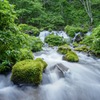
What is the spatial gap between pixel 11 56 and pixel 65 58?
2768 mm

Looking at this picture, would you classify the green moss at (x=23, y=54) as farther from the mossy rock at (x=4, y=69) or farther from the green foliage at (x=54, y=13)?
the green foliage at (x=54, y=13)

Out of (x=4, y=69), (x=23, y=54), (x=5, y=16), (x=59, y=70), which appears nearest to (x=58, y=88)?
(x=59, y=70)

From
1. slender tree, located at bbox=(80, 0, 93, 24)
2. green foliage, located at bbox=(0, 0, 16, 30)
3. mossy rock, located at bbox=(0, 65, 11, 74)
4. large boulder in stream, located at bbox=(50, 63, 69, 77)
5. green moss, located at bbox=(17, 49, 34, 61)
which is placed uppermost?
slender tree, located at bbox=(80, 0, 93, 24)

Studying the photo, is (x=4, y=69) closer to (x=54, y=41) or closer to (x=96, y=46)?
(x=96, y=46)

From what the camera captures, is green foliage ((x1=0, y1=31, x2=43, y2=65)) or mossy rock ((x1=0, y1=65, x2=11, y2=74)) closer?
mossy rock ((x1=0, y1=65, x2=11, y2=74))

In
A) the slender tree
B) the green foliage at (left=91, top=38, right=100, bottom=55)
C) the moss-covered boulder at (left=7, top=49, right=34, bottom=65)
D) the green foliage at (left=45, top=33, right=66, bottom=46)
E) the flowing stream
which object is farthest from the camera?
the slender tree

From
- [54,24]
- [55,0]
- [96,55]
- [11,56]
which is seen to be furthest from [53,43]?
[55,0]

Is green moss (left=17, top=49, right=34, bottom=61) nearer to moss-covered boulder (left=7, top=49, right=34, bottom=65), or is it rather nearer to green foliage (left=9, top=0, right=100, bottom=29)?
moss-covered boulder (left=7, top=49, right=34, bottom=65)

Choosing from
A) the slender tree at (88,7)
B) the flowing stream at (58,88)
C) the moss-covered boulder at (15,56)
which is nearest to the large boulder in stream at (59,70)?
the flowing stream at (58,88)

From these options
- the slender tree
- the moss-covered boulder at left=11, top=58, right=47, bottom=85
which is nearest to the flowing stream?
the moss-covered boulder at left=11, top=58, right=47, bottom=85

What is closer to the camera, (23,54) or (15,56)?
(15,56)

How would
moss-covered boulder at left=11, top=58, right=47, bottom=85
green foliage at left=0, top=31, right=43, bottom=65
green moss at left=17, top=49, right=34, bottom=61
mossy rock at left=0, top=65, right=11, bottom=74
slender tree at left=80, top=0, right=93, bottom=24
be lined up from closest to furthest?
moss-covered boulder at left=11, top=58, right=47, bottom=85 < mossy rock at left=0, top=65, right=11, bottom=74 < green foliage at left=0, top=31, right=43, bottom=65 < green moss at left=17, top=49, right=34, bottom=61 < slender tree at left=80, top=0, right=93, bottom=24

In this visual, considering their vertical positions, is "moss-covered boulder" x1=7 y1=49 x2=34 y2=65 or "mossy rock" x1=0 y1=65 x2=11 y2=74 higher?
"moss-covered boulder" x1=7 y1=49 x2=34 y2=65

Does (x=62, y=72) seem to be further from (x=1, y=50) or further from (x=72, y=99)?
(x=1, y=50)
